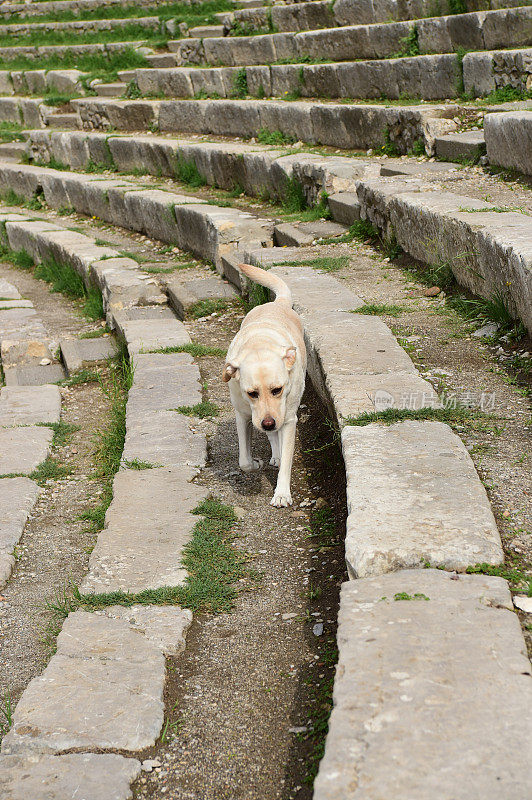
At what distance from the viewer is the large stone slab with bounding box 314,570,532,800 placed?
192 centimetres

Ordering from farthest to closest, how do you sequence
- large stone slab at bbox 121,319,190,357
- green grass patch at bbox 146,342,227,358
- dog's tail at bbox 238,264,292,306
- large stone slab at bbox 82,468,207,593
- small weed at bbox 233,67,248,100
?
small weed at bbox 233,67,248,100
large stone slab at bbox 121,319,190,357
green grass patch at bbox 146,342,227,358
dog's tail at bbox 238,264,292,306
large stone slab at bbox 82,468,207,593

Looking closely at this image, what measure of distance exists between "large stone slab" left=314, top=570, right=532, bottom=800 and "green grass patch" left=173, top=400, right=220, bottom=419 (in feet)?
9.63

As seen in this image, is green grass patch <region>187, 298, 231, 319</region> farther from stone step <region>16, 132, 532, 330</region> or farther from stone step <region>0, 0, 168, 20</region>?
stone step <region>0, 0, 168, 20</region>

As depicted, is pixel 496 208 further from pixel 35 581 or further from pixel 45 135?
pixel 45 135

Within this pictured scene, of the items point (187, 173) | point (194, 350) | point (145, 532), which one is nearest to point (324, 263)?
point (194, 350)

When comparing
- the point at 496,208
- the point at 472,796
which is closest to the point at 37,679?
the point at 472,796

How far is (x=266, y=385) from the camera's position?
401 cm

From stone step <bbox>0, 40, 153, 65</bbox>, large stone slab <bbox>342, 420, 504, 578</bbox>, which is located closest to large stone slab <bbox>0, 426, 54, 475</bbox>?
large stone slab <bbox>342, 420, 504, 578</bbox>

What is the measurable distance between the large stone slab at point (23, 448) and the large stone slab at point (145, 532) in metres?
1.06

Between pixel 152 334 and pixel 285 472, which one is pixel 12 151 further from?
pixel 285 472

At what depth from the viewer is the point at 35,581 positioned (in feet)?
13.5

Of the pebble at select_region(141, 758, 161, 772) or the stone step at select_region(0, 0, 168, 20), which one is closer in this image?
the pebble at select_region(141, 758, 161, 772)

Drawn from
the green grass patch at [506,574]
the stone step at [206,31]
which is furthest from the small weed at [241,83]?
the green grass patch at [506,574]

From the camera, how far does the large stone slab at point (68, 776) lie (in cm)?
245
